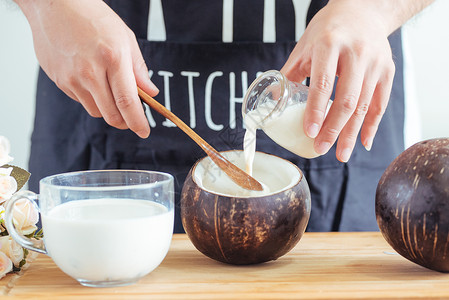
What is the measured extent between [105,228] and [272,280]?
0.28 meters

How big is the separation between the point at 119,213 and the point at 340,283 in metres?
0.36

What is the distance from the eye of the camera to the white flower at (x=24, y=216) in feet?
2.96

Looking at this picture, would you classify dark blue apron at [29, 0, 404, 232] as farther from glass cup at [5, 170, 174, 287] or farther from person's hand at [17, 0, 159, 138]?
glass cup at [5, 170, 174, 287]

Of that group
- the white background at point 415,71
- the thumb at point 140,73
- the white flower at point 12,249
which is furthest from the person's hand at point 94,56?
the white background at point 415,71

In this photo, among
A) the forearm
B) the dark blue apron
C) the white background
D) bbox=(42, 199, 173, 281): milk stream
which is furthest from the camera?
the white background

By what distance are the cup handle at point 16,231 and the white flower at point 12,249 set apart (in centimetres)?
3

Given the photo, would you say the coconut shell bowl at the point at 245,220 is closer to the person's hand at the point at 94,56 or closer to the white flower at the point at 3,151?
the person's hand at the point at 94,56

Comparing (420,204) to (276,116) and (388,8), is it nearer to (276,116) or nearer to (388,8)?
(276,116)

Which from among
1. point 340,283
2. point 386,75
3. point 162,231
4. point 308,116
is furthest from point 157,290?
point 386,75

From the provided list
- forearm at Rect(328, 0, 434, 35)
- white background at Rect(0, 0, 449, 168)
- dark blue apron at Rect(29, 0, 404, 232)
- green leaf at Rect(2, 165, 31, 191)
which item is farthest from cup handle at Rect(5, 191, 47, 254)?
white background at Rect(0, 0, 449, 168)

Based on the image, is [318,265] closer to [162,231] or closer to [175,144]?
[162,231]

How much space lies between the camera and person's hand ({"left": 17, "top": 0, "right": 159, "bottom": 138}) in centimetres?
99

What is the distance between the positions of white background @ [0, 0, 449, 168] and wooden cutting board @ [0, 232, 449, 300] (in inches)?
59.6

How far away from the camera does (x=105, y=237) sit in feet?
2.53
